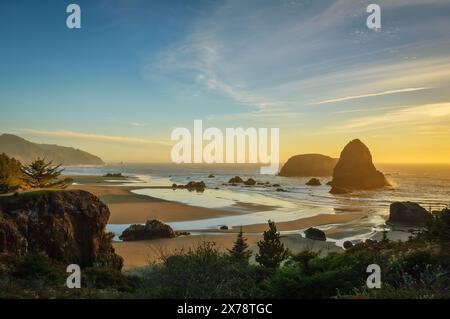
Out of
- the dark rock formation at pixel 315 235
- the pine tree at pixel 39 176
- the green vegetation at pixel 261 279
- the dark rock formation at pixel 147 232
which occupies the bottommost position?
the dark rock formation at pixel 315 235

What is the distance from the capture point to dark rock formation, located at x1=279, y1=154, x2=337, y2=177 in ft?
508

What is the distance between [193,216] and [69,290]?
35.5 meters

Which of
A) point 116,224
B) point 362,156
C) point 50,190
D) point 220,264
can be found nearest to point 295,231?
point 116,224

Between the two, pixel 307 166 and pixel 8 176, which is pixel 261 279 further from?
pixel 307 166

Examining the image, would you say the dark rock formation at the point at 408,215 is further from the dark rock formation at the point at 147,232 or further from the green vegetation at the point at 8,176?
the green vegetation at the point at 8,176

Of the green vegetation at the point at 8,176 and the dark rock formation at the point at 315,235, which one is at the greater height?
the green vegetation at the point at 8,176

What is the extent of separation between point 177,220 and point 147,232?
447 inches

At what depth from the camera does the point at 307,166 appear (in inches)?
6156

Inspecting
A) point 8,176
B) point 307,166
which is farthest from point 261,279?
point 307,166

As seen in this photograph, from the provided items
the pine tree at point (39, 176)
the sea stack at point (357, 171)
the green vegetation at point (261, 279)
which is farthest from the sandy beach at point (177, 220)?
the sea stack at point (357, 171)

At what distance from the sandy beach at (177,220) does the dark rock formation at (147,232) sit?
0.85 meters

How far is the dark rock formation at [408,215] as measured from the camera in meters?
43.1
